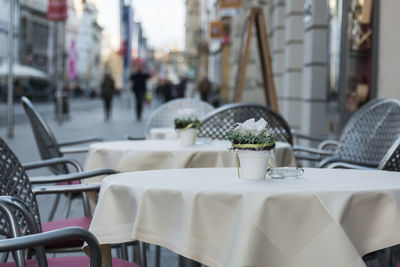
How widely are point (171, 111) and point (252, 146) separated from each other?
524 centimetres

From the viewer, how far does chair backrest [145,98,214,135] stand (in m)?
8.05

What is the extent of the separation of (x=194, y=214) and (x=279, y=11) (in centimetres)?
1233

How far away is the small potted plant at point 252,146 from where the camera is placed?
2.96 m

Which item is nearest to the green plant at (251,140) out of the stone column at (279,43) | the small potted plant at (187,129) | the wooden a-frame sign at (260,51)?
the small potted plant at (187,129)

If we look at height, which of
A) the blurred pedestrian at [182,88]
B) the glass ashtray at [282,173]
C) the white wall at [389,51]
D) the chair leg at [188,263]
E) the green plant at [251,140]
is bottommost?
the blurred pedestrian at [182,88]

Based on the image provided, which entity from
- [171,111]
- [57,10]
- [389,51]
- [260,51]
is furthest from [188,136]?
[57,10]

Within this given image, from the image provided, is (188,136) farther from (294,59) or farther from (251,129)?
(294,59)

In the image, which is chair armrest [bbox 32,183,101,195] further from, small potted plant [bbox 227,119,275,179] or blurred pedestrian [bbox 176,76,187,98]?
blurred pedestrian [bbox 176,76,187,98]

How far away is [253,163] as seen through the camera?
298cm

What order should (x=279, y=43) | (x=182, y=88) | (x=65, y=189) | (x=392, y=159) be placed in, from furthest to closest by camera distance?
1. (x=182, y=88)
2. (x=279, y=43)
3. (x=392, y=159)
4. (x=65, y=189)

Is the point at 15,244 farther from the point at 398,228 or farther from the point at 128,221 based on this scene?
the point at 398,228

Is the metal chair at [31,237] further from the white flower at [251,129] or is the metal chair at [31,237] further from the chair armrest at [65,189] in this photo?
the white flower at [251,129]

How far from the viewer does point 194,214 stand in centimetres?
277

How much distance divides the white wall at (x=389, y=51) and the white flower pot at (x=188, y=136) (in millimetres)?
2947
